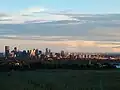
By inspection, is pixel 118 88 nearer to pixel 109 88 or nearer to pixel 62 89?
pixel 109 88

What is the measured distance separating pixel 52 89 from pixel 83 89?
340 centimetres

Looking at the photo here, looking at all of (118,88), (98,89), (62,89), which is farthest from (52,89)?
(118,88)

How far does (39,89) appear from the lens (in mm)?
56500

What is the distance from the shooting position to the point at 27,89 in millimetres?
55906

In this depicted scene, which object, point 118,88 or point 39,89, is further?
point 118,88

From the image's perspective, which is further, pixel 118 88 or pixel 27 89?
pixel 118 88

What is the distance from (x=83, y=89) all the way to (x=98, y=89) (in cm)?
167

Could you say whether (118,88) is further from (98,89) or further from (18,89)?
(18,89)

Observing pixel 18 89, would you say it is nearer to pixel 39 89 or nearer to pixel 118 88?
pixel 39 89

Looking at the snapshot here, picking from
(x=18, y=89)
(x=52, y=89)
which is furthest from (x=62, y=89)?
(x=18, y=89)

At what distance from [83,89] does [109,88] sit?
471 centimetres

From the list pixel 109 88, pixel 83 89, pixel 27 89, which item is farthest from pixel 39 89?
pixel 109 88

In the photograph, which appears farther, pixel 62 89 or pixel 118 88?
pixel 118 88

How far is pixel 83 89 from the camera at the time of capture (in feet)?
190
